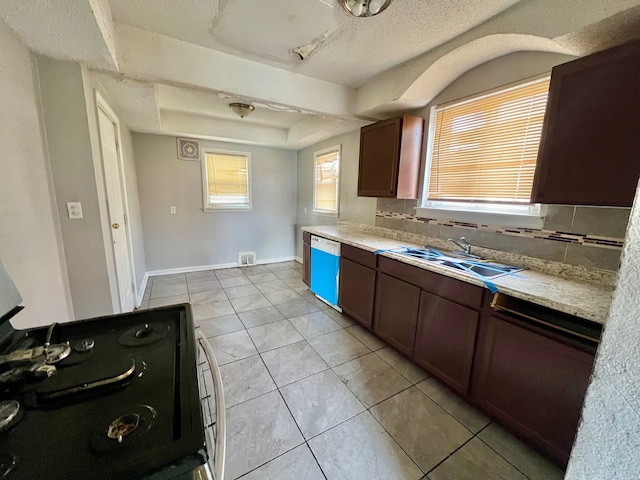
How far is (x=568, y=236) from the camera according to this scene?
1.65m

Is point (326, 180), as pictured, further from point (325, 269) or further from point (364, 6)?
point (364, 6)

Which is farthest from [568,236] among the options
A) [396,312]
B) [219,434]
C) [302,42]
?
[302,42]

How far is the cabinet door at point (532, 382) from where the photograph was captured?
125 centimetres

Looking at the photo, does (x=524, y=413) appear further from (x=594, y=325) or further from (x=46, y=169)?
(x=46, y=169)

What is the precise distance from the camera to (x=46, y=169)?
1.64 m

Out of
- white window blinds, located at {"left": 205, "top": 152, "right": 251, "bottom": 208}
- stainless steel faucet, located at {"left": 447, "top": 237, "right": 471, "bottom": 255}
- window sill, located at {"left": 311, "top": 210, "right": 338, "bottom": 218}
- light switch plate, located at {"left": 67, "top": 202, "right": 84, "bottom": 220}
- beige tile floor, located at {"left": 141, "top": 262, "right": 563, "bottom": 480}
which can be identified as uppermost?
white window blinds, located at {"left": 205, "top": 152, "right": 251, "bottom": 208}

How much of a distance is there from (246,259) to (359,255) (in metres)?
2.80

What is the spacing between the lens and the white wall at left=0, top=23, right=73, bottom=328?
1.25m

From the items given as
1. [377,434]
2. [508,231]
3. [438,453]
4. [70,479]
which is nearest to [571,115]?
[508,231]

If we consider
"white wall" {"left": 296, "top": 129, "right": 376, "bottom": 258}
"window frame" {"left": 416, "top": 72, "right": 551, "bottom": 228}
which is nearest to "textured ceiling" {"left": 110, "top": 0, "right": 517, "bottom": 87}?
"window frame" {"left": 416, "top": 72, "right": 551, "bottom": 228}

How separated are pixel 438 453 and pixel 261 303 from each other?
231cm

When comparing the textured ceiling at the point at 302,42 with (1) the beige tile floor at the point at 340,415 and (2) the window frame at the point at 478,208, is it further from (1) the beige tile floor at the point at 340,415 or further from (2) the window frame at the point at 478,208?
(1) the beige tile floor at the point at 340,415

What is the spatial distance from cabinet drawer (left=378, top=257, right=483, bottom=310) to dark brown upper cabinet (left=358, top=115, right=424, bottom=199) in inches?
29.7

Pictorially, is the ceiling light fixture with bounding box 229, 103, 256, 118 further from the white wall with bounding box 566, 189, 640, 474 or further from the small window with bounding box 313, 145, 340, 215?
the white wall with bounding box 566, 189, 640, 474
